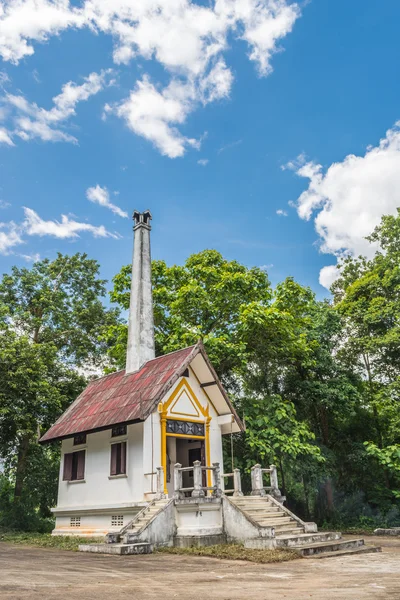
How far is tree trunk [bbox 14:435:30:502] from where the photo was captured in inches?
916

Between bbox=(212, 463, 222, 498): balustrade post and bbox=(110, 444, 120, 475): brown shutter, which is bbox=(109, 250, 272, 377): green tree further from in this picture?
bbox=(212, 463, 222, 498): balustrade post

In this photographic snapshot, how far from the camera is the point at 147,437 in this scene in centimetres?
1498

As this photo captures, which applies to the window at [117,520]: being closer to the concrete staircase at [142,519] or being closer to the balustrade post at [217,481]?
the concrete staircase at [142,519]

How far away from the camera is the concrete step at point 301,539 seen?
12336 mm

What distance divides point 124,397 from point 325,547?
24.7 feet

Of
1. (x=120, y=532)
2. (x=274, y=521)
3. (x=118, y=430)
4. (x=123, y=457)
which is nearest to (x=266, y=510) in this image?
(x=274, y=521)

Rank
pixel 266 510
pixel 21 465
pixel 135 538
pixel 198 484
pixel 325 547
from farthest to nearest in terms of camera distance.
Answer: pixel 21 465 < pixel 266 510 < pixel 198 484 < pixel 135 538 < pixel 325 547

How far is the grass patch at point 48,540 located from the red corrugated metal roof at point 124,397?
3.32 m

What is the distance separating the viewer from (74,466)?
17.9 metres

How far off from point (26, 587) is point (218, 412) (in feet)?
35.4

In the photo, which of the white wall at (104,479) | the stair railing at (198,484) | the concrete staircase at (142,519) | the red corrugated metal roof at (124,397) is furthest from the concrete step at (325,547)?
the red corrugated metal roof at (124,397)

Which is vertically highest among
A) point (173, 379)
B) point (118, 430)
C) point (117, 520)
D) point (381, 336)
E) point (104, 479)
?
point (381, 336)

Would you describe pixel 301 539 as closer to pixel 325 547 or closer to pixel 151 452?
pixel 325 547

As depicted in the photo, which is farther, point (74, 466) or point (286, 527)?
point (74, 466)
